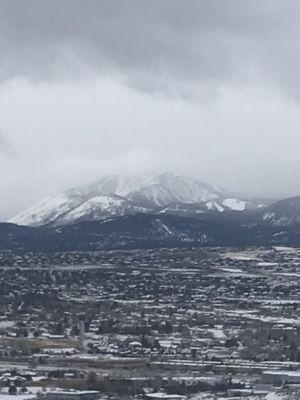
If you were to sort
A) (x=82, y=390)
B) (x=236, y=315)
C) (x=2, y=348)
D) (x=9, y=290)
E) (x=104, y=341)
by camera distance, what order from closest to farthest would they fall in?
1. (x=82, y=390)
2. (x=2, y=348)
3. (x=104, y=341)
4. (x=236, y=315)
5. (x=9, y=290)

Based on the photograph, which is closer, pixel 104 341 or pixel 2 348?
pixel 2 348

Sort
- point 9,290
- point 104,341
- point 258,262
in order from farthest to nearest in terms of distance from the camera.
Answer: point 258,262 < point 9,290 < point 104,341

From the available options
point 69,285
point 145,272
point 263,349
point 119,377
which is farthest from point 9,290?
point 119,377

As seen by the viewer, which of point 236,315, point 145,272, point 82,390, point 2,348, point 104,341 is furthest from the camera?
point 145,272

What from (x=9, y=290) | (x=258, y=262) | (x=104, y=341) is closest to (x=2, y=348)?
(x=104, y=341)

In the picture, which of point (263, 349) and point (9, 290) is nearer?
point (263, 349)

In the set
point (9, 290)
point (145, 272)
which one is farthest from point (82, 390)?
point (145, 272)

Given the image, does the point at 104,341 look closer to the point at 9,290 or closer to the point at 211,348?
the point at 211,348

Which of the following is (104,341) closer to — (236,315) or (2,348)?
(2,348)

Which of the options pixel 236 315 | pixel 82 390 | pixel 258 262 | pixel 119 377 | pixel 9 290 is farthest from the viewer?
pixel 258 262
